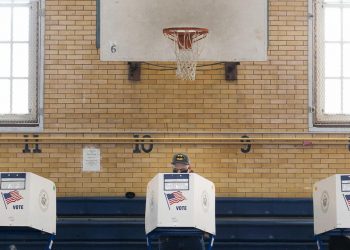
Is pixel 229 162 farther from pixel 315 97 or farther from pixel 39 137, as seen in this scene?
pixel 39 137

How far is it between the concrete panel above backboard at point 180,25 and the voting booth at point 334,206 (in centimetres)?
187

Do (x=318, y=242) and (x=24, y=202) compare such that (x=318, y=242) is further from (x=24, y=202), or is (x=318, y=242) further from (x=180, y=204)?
(x=24, y=202)

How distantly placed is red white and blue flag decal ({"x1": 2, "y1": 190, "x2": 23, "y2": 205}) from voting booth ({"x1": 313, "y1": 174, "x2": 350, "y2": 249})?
12.3 feet

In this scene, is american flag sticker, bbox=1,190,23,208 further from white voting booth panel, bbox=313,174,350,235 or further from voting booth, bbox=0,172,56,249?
white voting booth panel, bbox=313,174,350,235

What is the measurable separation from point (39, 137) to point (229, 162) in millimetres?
2644

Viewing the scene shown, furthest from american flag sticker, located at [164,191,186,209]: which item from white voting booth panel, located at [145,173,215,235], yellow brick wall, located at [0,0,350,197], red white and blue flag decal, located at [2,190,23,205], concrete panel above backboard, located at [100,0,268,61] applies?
yellow brick wall, located at [0,0,350,197]

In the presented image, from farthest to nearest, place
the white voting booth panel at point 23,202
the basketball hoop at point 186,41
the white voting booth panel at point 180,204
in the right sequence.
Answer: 1. the basketball hoop at point 186,41
2. the white voting booth panel at point 23,202
3. the white voting booth panel at point 180,204

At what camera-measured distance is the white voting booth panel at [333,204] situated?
13492 millimetres

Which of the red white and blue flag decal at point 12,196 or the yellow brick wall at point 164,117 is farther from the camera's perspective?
the yellow brick wall at point 164,117

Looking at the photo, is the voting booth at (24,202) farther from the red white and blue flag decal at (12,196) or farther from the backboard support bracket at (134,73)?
the backboard support bracket at (134,73)

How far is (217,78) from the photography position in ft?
50.6

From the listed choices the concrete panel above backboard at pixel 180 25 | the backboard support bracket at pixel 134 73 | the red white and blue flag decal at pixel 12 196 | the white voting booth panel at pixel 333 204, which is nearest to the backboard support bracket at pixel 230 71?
the concrete panel above backboard at pixel 180 25

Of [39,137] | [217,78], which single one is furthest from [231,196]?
→ [39,137]

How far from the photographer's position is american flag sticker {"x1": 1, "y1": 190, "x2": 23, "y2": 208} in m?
13.4
